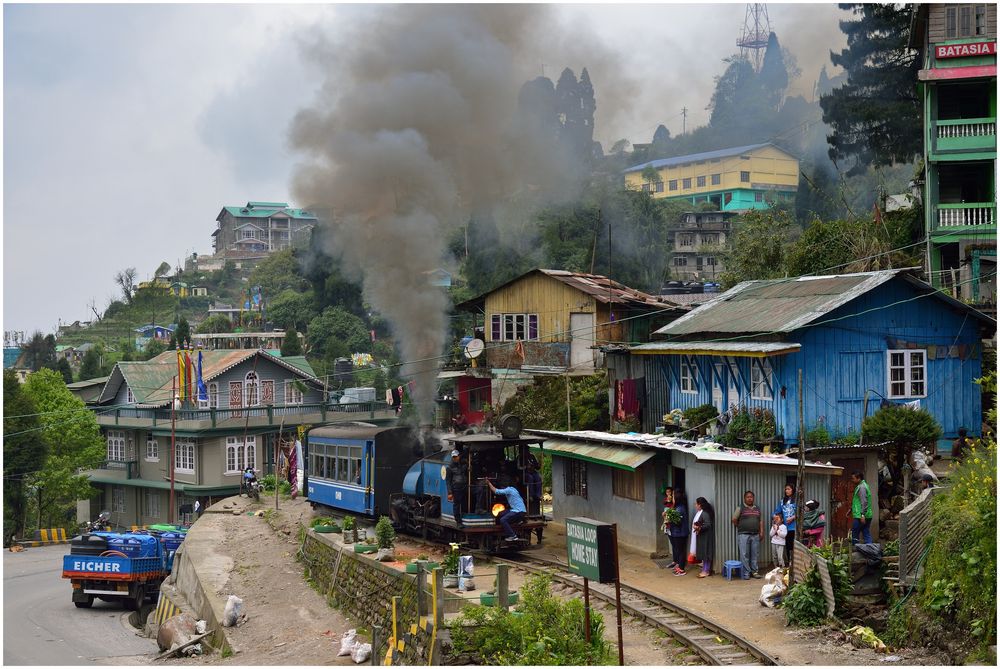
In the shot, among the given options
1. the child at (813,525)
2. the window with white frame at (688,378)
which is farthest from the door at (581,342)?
the child at (813,525)

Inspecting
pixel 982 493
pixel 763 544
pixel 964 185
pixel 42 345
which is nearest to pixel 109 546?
pixel 763 544

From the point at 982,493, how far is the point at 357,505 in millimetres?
14379

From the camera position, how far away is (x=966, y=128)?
94.5ft

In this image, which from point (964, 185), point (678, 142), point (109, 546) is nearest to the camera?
point (109, 546)

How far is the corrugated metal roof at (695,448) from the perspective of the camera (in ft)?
55.0

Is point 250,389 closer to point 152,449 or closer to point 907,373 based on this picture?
point 152,449

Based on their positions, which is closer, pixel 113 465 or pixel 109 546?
pixel 109 546

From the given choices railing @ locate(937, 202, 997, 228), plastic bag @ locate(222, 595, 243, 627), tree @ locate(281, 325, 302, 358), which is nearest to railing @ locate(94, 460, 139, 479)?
tree @ locate(281, 325, 302, 358)

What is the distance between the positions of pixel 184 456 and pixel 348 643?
28.9 metres

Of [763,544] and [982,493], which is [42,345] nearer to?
[763,544]

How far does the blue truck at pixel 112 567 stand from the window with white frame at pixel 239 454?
1548cm

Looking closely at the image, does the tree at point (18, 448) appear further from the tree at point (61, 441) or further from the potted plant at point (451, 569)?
the potted plant at point (451, 569)

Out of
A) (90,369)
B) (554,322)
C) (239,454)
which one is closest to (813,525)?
(554,322)

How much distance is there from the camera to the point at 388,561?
19062mm
